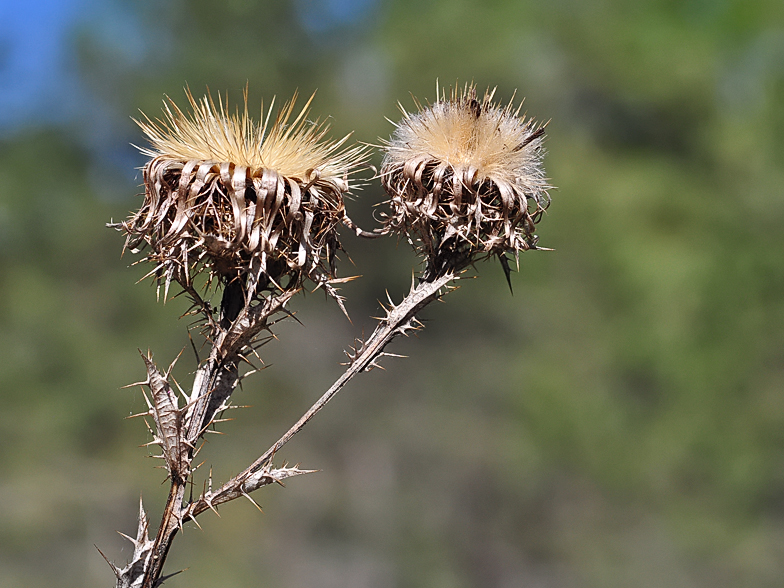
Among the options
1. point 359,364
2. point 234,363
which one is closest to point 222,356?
point 234,363

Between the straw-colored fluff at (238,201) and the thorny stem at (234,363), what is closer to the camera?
the thorny stem at (234,363)

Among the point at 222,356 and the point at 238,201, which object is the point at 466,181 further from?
the point at 222,356

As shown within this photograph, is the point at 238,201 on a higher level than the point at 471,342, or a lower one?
lower

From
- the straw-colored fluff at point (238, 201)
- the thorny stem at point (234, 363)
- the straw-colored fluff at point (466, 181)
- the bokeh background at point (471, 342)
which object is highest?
the bokeh background at point (471, 342)

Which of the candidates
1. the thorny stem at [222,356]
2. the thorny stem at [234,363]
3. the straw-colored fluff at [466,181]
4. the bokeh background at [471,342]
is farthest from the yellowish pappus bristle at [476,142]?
the bokeh background at [471,342]

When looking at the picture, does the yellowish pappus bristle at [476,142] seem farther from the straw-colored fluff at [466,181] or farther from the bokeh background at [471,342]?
the bokeh background at [471,342]
